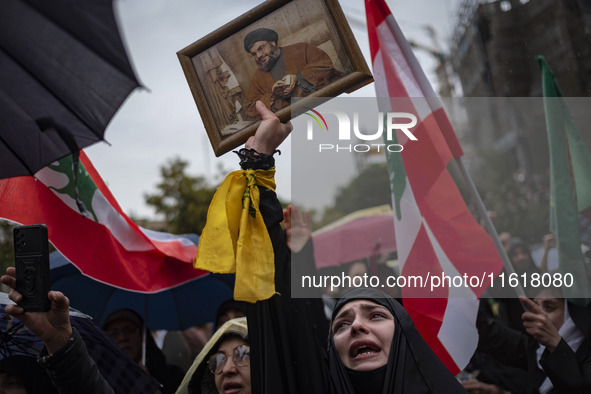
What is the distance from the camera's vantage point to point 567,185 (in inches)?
121

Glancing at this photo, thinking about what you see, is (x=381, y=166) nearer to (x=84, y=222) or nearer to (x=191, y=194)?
(x=84, y=222)

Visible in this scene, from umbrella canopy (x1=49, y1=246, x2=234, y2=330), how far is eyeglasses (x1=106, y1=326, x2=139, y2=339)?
0.19 metres

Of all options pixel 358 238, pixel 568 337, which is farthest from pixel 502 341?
pixel 358 238

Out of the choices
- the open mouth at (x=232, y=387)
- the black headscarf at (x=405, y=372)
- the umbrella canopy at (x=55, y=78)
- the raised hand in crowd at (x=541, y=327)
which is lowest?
the open mouth at (x=232, y=387)

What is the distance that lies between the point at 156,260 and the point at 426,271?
1467 millimetres

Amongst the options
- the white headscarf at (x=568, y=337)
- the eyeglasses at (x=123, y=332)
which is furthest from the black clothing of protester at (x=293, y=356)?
the eyeglasses at (x=123, y=332)

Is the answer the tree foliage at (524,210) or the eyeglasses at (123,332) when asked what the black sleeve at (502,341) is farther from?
the eyeglasses at (123,332)

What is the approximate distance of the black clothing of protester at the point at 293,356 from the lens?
196 centimetres

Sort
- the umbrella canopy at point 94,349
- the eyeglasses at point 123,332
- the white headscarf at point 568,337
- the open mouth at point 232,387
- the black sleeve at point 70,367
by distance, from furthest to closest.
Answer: the eyeglasses at point 123,332
the white headscarf at point 568,337
the open mouth at point 232,387
the umbrella canopy at point 94,349
the black sleeve at point 70,367

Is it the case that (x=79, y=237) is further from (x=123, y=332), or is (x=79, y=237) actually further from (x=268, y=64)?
(x=268, y=64)

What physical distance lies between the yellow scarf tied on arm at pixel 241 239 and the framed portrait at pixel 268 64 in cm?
20

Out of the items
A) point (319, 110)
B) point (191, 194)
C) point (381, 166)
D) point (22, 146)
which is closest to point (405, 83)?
point (381, 166)

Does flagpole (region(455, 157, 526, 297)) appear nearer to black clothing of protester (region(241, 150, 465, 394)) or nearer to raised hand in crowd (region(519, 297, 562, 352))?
raised hand in crowd (region(519, 297, 562, 352))

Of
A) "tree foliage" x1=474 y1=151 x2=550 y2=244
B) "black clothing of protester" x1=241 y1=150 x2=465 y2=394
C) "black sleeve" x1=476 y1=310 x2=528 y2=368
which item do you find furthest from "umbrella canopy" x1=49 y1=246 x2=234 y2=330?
"tree foliage" x1=474 y1=151 x2=550 y2=244
